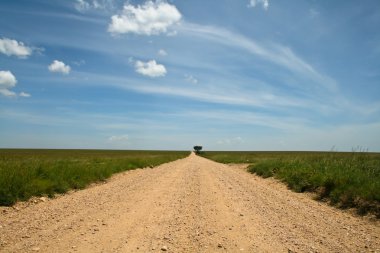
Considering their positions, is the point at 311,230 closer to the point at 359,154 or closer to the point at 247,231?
the point at 247,231

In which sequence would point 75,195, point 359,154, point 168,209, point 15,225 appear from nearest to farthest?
1. point 15,225
2. point 168,209
3. point 75,195
4. point 359,154

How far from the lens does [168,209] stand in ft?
28.9

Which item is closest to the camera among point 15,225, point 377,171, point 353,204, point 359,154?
point 15,225

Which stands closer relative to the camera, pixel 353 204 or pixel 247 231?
pixel 247 231

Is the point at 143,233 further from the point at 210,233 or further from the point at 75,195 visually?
the point at 75,195

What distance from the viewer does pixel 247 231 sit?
262 inches

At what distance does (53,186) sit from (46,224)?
5.33 meters

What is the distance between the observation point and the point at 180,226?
692 centimetres

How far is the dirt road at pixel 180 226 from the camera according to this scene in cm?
561

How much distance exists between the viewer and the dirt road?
561 cm

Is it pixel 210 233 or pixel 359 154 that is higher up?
pixel 359 154

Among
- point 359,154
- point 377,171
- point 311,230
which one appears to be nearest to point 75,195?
point 311,230

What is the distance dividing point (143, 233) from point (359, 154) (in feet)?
58.2

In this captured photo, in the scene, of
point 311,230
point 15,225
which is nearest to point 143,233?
point 15,225
